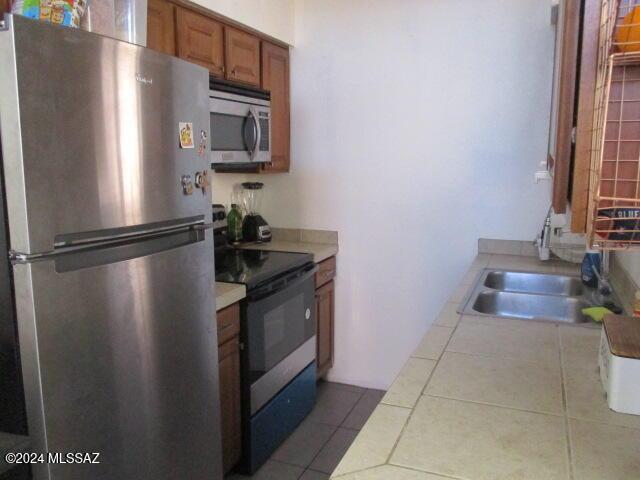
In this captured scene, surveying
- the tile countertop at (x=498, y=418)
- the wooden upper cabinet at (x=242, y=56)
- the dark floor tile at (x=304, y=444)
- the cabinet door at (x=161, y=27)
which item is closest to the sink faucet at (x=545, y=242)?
the tile countertop at (x=498, y=418)

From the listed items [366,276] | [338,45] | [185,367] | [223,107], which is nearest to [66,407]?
[185,367]

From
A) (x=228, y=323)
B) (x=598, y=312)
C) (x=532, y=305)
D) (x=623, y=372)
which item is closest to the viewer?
(x=623, y=372)

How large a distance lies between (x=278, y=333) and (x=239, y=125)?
3.34 ft

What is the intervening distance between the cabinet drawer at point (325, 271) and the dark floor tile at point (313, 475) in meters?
0.98

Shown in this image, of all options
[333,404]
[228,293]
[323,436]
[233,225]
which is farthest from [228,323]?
[333,404]

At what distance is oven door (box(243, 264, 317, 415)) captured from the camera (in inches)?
88.6

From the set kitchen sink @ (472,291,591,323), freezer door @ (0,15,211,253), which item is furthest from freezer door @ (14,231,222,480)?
kitchen sink @ (472,291,591,323)

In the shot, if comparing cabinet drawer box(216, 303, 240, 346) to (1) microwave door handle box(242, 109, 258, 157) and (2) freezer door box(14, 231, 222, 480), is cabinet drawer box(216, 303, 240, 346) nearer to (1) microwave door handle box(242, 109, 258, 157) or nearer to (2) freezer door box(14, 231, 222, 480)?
(2) freezer door box(14, 231, 222, 480)

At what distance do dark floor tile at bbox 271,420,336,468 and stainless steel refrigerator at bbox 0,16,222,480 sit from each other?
728 mm

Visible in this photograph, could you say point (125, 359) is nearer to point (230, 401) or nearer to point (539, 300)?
point (230, 401)

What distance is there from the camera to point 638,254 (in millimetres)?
1545

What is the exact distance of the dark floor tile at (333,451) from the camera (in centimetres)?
236

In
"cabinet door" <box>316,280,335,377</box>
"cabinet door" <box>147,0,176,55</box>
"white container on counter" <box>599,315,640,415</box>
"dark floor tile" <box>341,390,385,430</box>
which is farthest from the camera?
"cabinet door" <box>316,280,335,377</box>

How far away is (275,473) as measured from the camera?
91.4 inches
